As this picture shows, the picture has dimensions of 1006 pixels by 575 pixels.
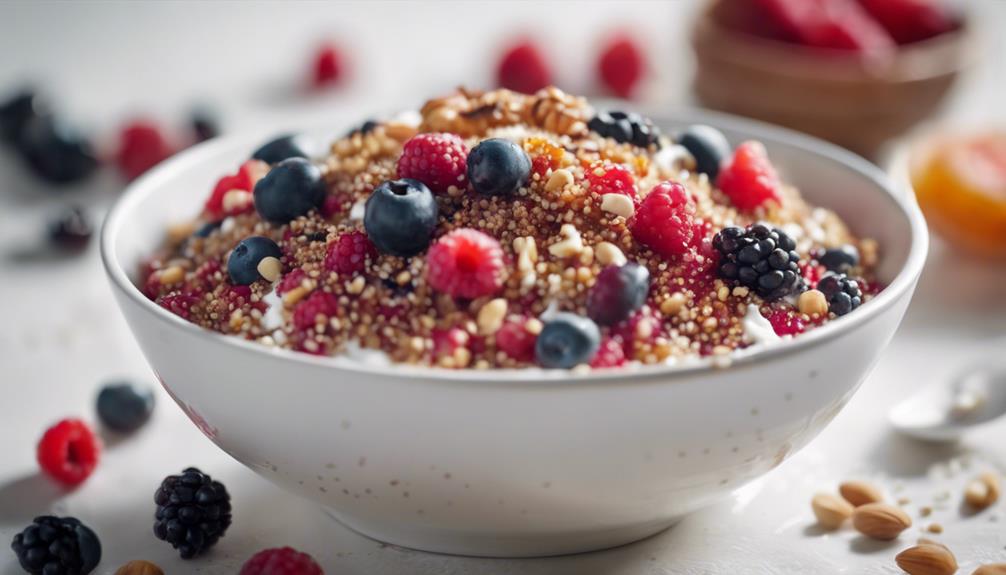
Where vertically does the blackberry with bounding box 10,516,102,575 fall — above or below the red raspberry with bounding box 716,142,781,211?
below

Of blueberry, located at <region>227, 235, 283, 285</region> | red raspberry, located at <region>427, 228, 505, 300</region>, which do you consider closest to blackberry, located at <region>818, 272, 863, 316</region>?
red raspberry, located at <region>427, 228, 505, 300</region>

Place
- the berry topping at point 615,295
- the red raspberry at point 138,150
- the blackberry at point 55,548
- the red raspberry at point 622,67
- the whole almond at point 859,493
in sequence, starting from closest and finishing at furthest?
the berry topping at point 615,295, the blackberry at point 55,548, the whole almond at point 859,493, the red raspberry at point 138,150, the red raspberry at point 622,67

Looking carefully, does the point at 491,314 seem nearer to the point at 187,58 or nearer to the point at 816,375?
the point at 816,375

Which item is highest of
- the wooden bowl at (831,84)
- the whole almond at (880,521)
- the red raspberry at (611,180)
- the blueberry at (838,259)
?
the wooden bowl at (831,84)

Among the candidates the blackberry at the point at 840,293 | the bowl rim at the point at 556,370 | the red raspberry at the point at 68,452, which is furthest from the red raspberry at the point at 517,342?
the red raspberry at the point at 68,452

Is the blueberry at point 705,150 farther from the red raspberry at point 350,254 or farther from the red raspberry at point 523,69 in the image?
the red raspberry at point 523,69

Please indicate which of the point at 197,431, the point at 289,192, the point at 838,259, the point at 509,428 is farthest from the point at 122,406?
the point at 838,259

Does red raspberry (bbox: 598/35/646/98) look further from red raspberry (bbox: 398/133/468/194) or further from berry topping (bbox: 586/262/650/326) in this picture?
berry topping (bbox: 586/262/650/326)
